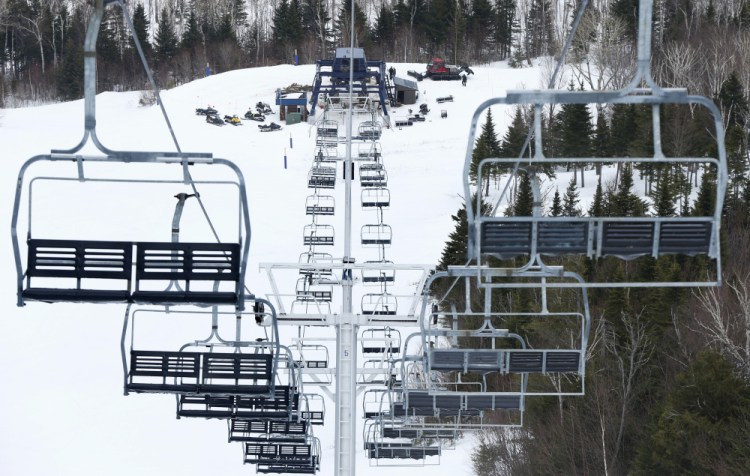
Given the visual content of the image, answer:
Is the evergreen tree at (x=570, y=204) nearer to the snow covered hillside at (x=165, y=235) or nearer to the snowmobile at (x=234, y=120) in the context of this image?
the snow covered hillside at (x=165, y=235)

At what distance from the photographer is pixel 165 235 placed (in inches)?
1583

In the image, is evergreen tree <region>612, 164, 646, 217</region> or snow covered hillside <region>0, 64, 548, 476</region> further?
evergreen tree <region>612, 164, 646, 217</region>

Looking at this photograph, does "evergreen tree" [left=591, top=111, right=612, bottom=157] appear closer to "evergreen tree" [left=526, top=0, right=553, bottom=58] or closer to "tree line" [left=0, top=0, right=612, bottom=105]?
"tree line" [left=0, top=0, right=612, bottom=105]

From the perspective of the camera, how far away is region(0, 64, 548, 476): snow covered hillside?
89.1ft

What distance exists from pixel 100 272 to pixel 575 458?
17.8 meters

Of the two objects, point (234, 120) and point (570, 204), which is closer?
point (570, 204)

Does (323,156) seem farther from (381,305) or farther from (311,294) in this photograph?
(311,294)

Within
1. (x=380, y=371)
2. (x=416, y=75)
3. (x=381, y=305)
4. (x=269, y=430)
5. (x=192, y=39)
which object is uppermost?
(x=192, y=39)

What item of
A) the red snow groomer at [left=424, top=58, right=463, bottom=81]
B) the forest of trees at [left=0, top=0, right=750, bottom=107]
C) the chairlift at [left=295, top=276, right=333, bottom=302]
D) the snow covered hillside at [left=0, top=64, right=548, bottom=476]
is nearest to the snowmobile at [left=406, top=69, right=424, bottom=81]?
the snow covered hillside at [left=0, top=64, right=548, bottom=476]

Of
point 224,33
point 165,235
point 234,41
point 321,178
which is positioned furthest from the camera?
point 224,33

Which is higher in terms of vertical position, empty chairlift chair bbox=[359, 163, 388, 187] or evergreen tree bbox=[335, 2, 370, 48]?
evergreen tree bbox=[335, 2, 370, 48]

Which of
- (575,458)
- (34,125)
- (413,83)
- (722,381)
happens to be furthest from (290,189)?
(722,381)

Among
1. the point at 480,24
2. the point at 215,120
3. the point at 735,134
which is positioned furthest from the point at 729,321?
the point at 480,24

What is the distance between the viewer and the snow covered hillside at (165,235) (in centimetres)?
2716
